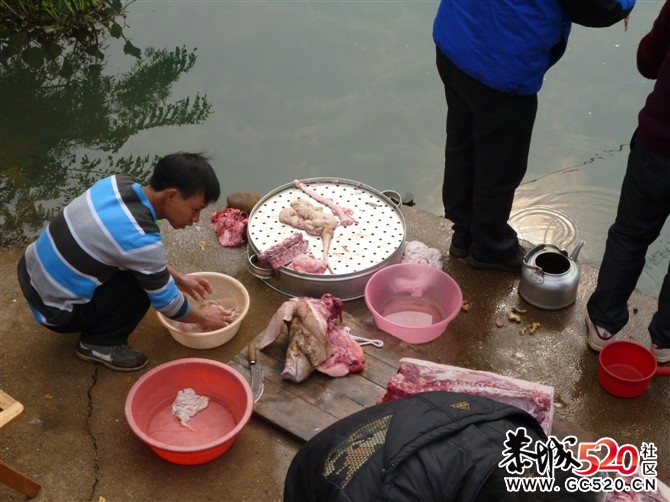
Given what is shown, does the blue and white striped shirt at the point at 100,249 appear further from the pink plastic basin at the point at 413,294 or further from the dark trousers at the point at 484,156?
the dark trousers at the point at 484,156

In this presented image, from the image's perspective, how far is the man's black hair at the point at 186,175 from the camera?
2.96 m

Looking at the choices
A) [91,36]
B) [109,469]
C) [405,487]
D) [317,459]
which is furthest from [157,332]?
[91,36]

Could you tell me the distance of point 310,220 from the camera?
4098 mm

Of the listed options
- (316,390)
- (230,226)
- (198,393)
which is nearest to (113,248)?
(198,393)

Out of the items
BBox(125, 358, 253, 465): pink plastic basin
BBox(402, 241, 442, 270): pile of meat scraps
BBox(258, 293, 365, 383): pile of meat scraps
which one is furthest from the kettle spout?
BBox(125, 358, 253, 465): pink plastic basin

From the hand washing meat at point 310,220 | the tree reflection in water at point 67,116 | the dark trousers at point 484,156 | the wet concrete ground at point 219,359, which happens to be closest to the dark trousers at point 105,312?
the wet concrete ground at point 219,359

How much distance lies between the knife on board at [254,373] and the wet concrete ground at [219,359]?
136 millimetres

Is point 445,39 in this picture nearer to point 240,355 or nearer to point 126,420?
point 240,355

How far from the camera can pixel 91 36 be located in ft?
22.9

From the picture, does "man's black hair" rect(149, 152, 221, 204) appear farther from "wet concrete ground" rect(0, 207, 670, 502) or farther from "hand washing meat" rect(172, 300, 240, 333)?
"wet concrete ground" rect(0, 207, 670, 502)

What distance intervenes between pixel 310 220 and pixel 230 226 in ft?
1.80

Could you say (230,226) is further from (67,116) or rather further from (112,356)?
(67,116)

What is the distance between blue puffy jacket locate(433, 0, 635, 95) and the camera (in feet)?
10.3

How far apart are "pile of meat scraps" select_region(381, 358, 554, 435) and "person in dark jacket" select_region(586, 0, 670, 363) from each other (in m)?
0.76
